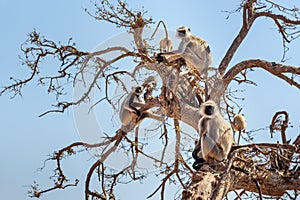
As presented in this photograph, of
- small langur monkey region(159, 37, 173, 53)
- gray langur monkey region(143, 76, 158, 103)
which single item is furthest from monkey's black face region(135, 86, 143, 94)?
small langur monkey region(159, 37, 173, 53)

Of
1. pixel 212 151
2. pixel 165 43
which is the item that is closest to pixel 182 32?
pixel 165 43

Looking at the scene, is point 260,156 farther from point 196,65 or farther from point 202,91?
point 196,65

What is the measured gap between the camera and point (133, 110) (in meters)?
7.39

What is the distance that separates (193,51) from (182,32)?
51 centimetres

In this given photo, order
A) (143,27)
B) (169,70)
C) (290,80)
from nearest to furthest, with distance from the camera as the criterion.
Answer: (169,70) → (143,27) → (290,80)

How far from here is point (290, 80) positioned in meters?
6.87

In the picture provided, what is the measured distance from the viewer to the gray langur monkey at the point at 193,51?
7.09m

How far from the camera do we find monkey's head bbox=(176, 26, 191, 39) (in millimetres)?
7662

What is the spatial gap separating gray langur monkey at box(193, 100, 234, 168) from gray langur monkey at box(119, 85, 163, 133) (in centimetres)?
103

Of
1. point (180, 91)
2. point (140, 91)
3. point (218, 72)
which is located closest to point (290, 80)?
point (218, 72)

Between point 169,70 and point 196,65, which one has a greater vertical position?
point 196,65

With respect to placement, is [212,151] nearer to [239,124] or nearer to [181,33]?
[239,124]

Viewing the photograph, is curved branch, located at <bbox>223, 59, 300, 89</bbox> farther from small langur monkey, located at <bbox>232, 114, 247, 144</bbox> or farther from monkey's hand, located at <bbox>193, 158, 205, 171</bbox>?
monkey's hand, located at <bbox>193, 158, 205, 171</bbox>

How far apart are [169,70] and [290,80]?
2.03 m
